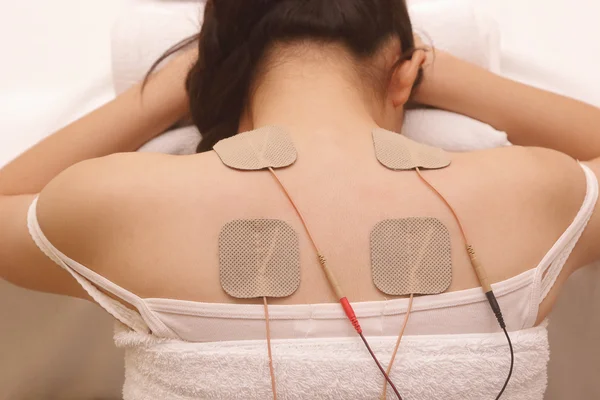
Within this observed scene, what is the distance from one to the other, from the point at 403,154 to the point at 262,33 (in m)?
0.28

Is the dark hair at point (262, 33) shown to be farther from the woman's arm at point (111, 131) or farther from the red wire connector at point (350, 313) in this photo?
the red wire connector at point (350, 313)

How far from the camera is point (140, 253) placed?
0.66 meters

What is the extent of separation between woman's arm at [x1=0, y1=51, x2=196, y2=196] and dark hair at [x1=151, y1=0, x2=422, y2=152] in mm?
160

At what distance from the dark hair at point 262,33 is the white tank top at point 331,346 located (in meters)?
0.36

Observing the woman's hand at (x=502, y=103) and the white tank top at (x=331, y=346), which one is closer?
the white tank top at (x=331, y=346)

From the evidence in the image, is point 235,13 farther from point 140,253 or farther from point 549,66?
point 549,66

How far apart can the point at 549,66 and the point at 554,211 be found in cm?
76

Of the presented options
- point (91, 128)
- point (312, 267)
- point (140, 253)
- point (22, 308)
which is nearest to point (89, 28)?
point (91, 128)

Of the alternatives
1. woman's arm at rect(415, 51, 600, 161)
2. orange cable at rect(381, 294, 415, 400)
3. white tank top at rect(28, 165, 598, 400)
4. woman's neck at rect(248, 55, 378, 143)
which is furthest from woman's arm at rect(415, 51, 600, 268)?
orange cable at rect(381, 294, 415, 400)

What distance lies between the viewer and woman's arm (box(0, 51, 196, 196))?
3.15 feet

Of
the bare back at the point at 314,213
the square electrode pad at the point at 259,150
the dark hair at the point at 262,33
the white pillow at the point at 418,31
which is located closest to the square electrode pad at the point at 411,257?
the bare back at the point at 314,213

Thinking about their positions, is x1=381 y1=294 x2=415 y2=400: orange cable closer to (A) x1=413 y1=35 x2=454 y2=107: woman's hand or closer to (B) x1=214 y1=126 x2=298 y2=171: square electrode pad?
(B) x1=214 y1=126 x2=298 y2=171: square electrode pad

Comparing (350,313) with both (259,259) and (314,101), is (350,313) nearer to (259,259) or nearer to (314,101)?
(259,259)

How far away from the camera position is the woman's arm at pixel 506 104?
3.46 feet
